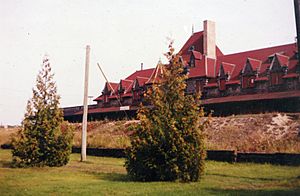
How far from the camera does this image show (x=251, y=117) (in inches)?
1184

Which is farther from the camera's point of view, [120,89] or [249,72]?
[120,89]

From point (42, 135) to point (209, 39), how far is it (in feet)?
124

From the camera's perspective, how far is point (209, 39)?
51.6 metres

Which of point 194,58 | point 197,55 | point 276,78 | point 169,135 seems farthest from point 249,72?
point 169,135

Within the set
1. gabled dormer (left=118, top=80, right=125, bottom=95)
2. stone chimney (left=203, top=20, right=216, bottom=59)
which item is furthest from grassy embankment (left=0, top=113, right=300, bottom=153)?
gabled dormer (left=118, top=80, right=125, bottom=95)

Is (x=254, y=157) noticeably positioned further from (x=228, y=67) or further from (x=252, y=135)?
(x=228, y=67)

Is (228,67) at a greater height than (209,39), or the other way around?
(209,39)

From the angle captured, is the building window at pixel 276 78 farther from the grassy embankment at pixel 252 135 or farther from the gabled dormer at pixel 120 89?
the gabled dormer at pixel 120 89

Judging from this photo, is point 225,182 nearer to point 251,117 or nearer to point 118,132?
point 251,117

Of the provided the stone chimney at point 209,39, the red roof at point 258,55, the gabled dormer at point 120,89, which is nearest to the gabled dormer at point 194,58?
the stone chimney at point 209,39

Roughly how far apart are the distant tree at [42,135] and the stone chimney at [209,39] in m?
35.5

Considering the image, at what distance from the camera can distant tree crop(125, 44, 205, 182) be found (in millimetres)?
12062

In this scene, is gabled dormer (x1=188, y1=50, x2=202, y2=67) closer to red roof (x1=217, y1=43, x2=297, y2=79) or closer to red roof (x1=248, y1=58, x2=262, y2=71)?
red roof (x1=217, y1=43, x2=297, y2=79)

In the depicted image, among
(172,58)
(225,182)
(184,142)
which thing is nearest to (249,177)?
(225,182)
